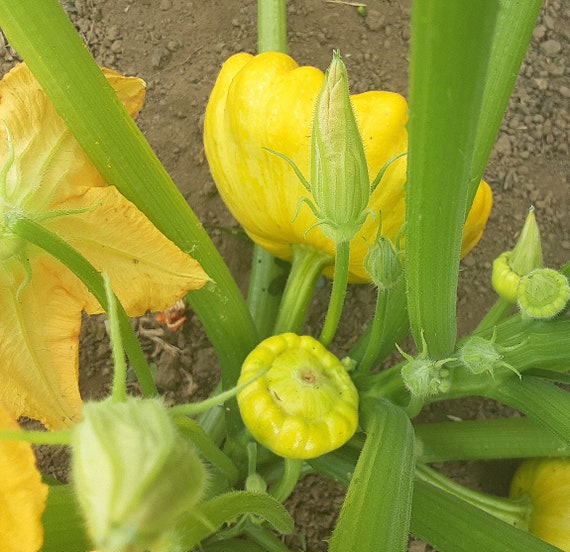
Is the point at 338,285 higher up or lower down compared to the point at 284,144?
lower down

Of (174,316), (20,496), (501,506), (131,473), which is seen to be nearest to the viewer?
(131,473)

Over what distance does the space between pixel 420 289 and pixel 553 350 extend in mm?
258

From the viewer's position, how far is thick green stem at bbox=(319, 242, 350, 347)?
3.58ft

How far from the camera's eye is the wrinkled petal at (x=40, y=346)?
1.06m

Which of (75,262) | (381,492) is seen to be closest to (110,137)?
(75,262)

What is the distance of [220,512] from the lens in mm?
878

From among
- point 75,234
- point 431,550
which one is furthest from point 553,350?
point 431,550

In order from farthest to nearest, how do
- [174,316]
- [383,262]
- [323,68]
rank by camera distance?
[323,68] → [174,316] → [383,262]

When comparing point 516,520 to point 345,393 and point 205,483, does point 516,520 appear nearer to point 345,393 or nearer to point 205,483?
point 345,393

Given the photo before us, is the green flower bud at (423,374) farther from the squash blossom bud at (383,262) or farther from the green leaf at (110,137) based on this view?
the green leaf at (110,137)

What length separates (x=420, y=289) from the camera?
1.02m

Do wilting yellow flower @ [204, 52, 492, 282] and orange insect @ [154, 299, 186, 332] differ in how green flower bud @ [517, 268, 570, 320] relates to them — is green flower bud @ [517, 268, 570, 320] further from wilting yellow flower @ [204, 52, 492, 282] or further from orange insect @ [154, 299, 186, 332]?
orange insect @ [154, 299, 186, 332]

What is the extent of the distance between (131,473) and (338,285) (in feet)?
2.21

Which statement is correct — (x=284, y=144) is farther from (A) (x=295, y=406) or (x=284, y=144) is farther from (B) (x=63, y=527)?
(B) (x=63, y=527)
